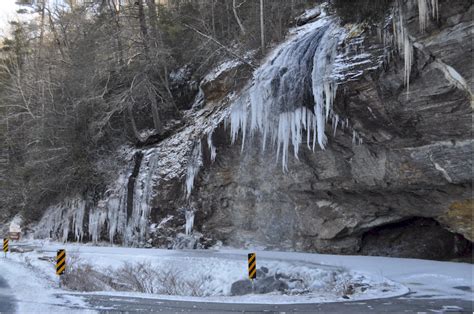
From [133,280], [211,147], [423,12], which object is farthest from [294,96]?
[133,280]

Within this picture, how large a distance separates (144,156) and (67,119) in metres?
5.66

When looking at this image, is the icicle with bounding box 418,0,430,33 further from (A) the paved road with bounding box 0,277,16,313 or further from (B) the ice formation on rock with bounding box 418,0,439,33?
(A) the paved road with bounding box 0,277,16,313

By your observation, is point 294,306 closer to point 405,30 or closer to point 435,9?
point 405,30

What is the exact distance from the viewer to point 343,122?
12719mm

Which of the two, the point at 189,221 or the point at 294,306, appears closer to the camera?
the point at 294,306

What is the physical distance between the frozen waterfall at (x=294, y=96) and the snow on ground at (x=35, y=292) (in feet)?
26.8

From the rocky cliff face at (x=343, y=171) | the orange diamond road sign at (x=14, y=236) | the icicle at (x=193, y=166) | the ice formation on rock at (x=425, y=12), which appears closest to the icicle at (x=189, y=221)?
the rocky cliff face at (x=343, y=171)

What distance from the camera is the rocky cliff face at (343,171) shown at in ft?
35.3

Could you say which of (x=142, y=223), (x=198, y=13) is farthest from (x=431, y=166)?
(x=198, y=13)

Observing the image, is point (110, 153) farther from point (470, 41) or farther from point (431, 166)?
point (470, 41)

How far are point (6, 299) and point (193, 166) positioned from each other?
9918 mm

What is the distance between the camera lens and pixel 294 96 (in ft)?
45.6

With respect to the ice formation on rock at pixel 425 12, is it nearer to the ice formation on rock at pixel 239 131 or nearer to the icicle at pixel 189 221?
the ice formation on rock at pixel 239 131

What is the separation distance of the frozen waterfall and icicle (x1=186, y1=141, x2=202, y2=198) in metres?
2.05
